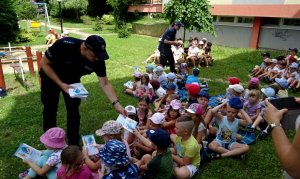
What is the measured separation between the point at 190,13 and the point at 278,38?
6.02 m

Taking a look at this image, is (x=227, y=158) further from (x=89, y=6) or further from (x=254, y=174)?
(x=89, y=6)

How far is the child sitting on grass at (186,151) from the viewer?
377 centimetres

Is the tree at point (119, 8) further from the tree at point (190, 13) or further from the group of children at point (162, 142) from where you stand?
the group of children at point (162, 142)

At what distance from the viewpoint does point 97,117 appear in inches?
245

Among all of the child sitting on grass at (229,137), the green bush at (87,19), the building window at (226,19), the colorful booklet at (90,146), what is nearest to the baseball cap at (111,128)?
the colorful booklet at (90,146)

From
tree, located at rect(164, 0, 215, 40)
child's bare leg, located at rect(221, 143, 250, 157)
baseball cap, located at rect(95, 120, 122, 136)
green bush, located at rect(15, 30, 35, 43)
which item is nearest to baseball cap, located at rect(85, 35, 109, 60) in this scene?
baseball cap, located at rect(95, 120, 122, 136)

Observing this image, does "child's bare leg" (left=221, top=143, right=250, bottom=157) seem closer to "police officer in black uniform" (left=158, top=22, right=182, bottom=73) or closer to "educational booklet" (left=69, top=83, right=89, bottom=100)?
"educational booklet" (left=69, top=83, right=89, bottom=100)

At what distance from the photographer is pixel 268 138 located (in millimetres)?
5254

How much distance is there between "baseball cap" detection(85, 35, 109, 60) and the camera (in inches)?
134

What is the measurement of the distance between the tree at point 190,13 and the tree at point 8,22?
11677 millimetres

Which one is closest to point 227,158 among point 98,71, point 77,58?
point 98,71

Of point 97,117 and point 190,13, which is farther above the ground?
point 190,13

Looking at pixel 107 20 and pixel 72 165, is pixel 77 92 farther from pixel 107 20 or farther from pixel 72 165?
pixel 107 20

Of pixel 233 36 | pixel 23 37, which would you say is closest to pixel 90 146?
pixel 233 36
